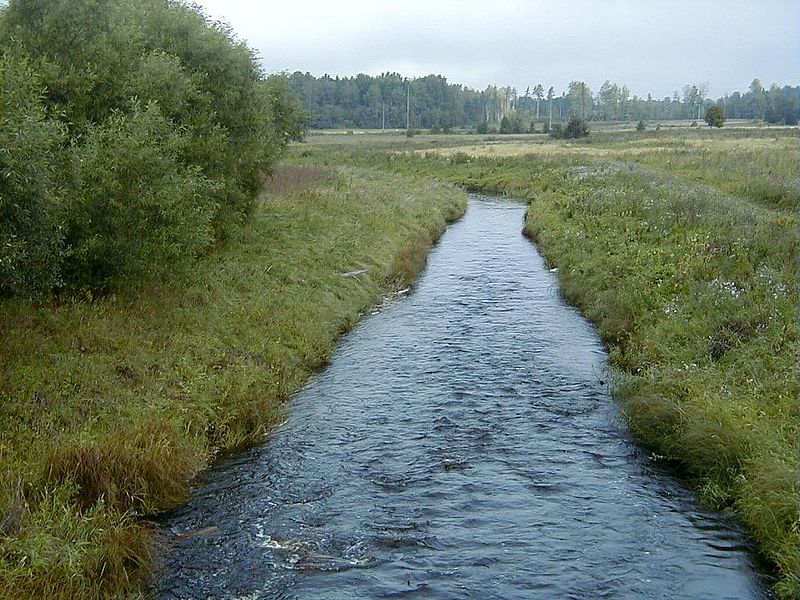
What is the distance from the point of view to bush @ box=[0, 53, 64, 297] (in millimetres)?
11180

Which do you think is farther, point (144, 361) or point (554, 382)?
point (554, 382)

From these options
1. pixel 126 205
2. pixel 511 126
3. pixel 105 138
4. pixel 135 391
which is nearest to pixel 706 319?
pixel 135 391

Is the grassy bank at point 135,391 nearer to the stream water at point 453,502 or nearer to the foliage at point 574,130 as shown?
the stream water at point 453,502

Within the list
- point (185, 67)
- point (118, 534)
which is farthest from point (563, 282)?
point (118, 534)

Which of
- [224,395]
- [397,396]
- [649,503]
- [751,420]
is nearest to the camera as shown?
[649,503]

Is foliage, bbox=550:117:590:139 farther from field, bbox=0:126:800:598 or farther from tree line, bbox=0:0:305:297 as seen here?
tree line, bbox=0:0:305:297

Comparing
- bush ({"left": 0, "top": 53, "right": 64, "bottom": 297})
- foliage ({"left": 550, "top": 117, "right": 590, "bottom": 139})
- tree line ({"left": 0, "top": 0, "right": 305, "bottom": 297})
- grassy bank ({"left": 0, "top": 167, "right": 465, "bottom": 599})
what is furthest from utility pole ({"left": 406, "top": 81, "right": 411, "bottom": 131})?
bush ({"left": 0, "top": 53, "right": 64, "bottom": 297})

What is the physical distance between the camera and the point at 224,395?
14344 mm

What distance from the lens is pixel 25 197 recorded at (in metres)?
11.7

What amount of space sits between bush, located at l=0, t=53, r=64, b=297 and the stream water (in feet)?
15.0

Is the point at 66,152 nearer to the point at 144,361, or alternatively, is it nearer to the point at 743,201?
the point at 144,361

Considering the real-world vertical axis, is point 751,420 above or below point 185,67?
below

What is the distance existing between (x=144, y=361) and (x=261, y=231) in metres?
13.4

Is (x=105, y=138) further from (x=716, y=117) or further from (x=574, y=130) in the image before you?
(x=716, y=117)
